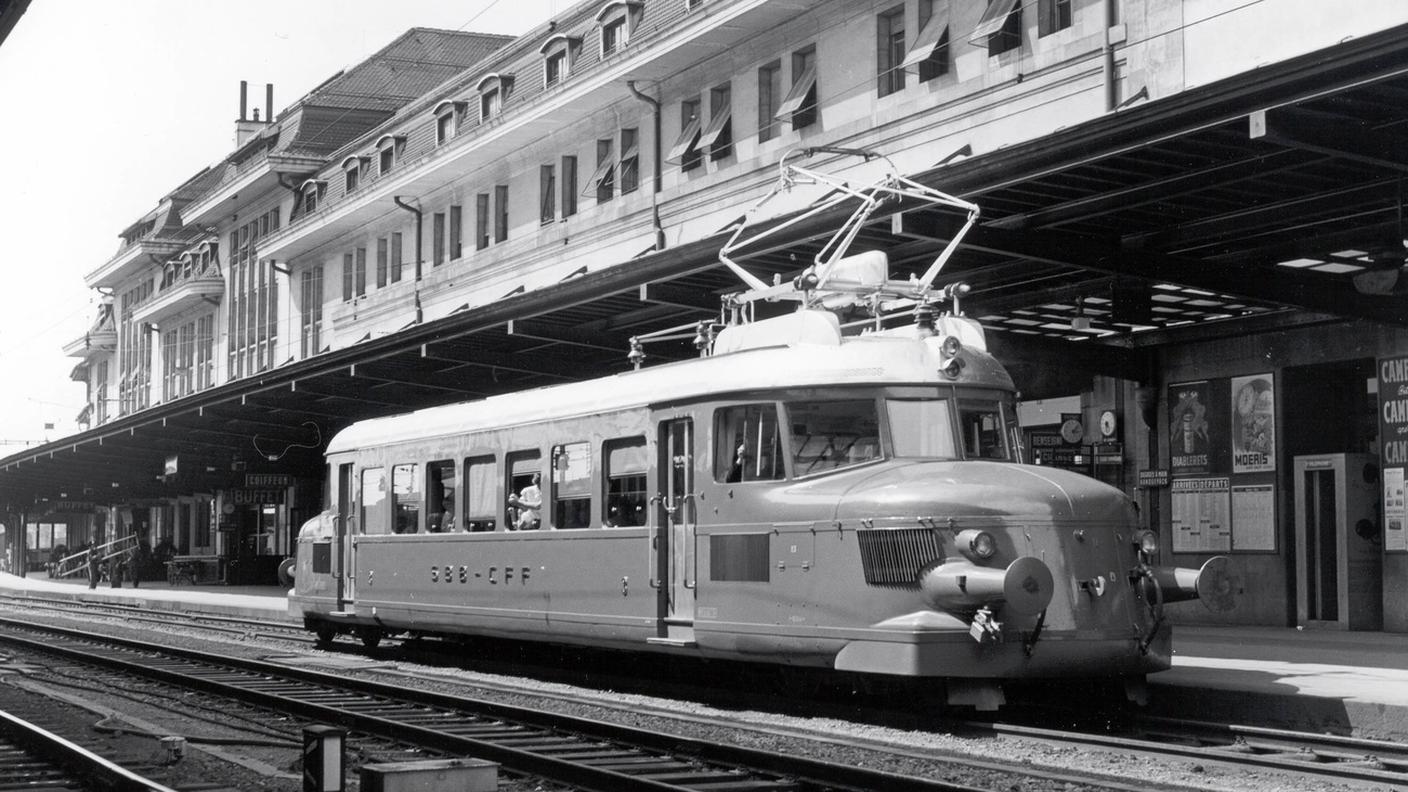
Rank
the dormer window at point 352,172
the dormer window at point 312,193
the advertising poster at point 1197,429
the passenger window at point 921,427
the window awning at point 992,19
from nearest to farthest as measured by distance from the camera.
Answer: the passenger window at point 921,427 → the advertising poster at point 1197,429 → the window awning at point 992,19 → the dormer window at point 352,172 → the dormer window at point 312,193

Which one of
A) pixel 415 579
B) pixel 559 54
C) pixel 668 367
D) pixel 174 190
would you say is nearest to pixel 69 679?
pixel 415 579

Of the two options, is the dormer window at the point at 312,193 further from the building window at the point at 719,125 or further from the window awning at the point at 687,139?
the building window at the point at 719,125

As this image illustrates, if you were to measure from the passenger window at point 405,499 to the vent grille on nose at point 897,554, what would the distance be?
745 cm

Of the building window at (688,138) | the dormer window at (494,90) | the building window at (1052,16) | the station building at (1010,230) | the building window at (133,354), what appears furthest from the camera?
the building window at (133,354)

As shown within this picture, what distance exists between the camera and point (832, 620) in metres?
12.1

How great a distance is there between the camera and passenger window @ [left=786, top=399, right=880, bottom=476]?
1273 cm

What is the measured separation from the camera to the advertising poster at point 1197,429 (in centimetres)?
2197

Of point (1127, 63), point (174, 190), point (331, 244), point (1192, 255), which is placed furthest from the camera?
point (174, 190)

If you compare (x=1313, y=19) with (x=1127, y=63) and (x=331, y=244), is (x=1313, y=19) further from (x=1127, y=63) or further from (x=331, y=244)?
(x=331, y=244)

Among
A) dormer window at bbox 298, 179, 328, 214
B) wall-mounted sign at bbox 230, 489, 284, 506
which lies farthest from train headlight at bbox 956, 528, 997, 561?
dormer window at bbox 298, 179, 328, 214

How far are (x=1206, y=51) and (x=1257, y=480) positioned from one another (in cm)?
531

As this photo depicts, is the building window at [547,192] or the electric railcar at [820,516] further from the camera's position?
the building window at [547,192]

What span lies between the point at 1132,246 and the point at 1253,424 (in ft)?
16.8

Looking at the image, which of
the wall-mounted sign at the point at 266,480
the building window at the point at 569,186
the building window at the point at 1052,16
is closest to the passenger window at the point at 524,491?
Result: the building window at the point at 1052,16
